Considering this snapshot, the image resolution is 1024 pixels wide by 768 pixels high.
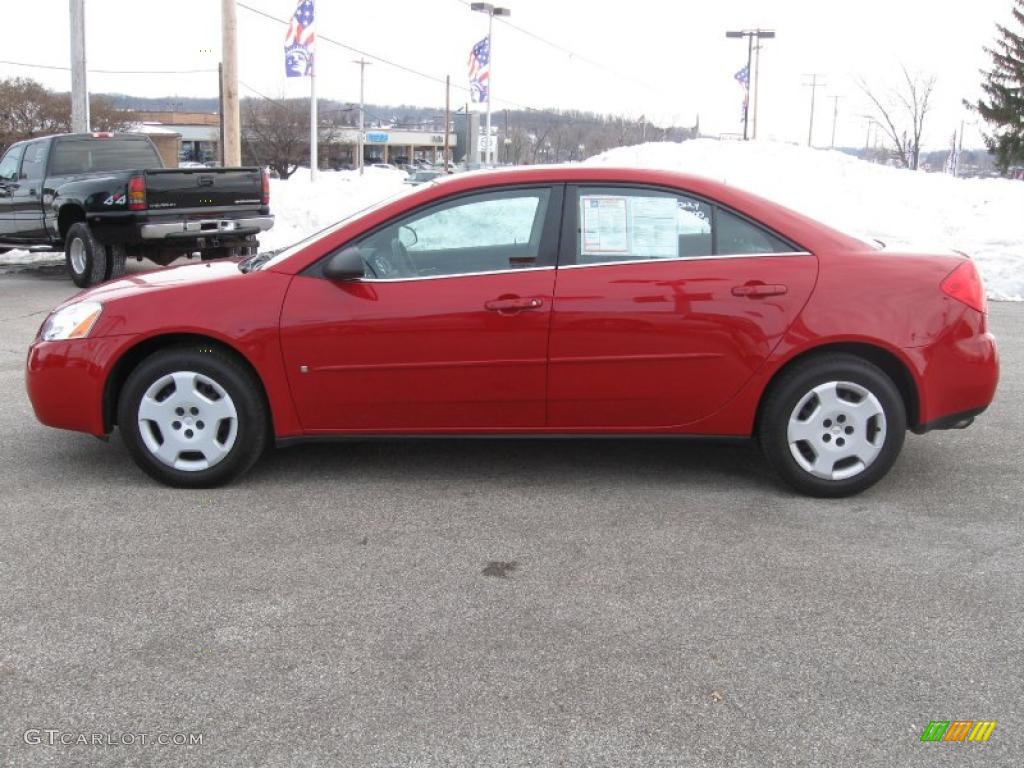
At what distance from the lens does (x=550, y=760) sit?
262 centimetres

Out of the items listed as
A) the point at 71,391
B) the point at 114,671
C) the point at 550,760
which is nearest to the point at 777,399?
the point at 550,760

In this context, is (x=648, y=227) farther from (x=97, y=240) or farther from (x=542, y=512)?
(x=97, y=240)

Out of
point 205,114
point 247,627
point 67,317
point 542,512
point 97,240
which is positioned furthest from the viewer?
point 205,114

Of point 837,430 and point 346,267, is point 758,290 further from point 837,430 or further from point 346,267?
point 346,267

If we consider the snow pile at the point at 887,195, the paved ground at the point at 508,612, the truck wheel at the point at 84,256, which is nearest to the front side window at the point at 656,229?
the paved ground at the point at 508,612

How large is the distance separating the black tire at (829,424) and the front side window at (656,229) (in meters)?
0.60

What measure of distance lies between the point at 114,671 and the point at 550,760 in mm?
1388

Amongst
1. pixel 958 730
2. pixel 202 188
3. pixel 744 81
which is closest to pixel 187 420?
pixel 958 730

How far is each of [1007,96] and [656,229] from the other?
39.3m

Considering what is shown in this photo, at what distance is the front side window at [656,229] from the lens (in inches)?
182

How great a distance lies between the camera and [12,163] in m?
13.7

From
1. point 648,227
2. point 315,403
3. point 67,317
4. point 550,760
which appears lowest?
point 550,760

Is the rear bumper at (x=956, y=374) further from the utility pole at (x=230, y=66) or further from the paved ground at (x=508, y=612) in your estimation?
the utility pole at (x=230, y=66)

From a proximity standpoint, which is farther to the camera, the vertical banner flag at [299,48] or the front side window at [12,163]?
the vertical banner flag at [299,48]
